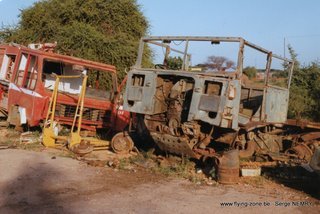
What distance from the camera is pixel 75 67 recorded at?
9188mm

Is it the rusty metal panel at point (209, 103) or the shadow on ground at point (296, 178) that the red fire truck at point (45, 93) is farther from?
the shadow on ground at point (296, 178)

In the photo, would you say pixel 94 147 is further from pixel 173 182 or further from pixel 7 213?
Answer: pixel 7 213

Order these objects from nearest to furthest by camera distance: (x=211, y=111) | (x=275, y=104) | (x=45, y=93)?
(x=211, y=111) < (x=275, y=104) < (x=45, y=93)

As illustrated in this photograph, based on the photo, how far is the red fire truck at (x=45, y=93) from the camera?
873cm

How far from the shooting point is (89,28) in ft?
44.4

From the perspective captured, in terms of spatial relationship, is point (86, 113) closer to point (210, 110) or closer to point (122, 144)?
point (122, 144)

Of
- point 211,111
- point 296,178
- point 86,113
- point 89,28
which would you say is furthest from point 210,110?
point 89,28

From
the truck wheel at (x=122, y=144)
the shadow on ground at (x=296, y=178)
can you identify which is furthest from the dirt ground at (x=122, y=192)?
the truck wheel at (x=122, y=144)

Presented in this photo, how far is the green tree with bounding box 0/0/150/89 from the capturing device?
13.4 m

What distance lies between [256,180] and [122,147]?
120 inches

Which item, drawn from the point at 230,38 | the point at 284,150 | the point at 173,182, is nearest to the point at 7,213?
the point at 173,182

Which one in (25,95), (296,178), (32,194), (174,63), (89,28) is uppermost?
(89,28)

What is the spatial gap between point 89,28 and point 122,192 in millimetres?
9231

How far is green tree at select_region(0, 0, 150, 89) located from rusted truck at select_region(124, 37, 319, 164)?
18.4 ft
